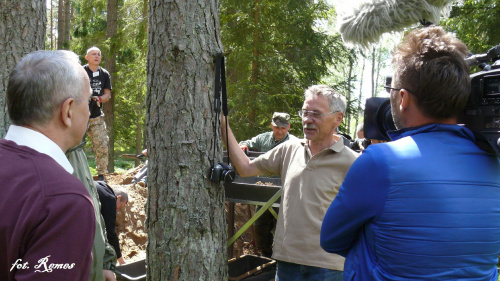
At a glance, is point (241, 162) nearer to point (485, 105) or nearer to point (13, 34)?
point (485, 105)

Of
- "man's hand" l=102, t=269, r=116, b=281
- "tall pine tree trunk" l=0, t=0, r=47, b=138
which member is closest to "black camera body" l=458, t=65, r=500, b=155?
"man's hand" l=102, t=269, r=116, b=281

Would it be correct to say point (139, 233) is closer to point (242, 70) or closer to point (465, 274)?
point (465, 274)

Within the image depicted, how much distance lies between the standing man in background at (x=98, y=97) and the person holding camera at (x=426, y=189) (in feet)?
21.0

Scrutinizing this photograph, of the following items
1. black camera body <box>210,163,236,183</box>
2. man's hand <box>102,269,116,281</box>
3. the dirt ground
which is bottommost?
the dirt ground

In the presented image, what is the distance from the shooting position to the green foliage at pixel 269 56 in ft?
37.1

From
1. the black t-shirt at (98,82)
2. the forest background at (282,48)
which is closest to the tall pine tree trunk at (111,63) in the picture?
the forest background at (282,48)

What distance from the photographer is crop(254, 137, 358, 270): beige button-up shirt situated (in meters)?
2.94

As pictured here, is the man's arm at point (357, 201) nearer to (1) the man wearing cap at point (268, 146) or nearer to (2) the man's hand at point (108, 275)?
(2) the man's hand at point (108, 275)

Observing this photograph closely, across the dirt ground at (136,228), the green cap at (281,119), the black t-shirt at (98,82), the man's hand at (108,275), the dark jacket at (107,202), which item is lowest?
the dirt ground at (136,228)

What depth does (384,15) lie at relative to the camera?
259 cm

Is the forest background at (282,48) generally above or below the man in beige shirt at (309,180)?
above

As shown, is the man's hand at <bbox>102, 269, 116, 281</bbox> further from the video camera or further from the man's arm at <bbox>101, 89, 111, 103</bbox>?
the man's arm at <bbox>101, 89, 111, 103</bbox>

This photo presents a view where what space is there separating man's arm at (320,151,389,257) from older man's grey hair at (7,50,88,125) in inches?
41.4

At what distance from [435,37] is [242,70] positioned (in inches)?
404
